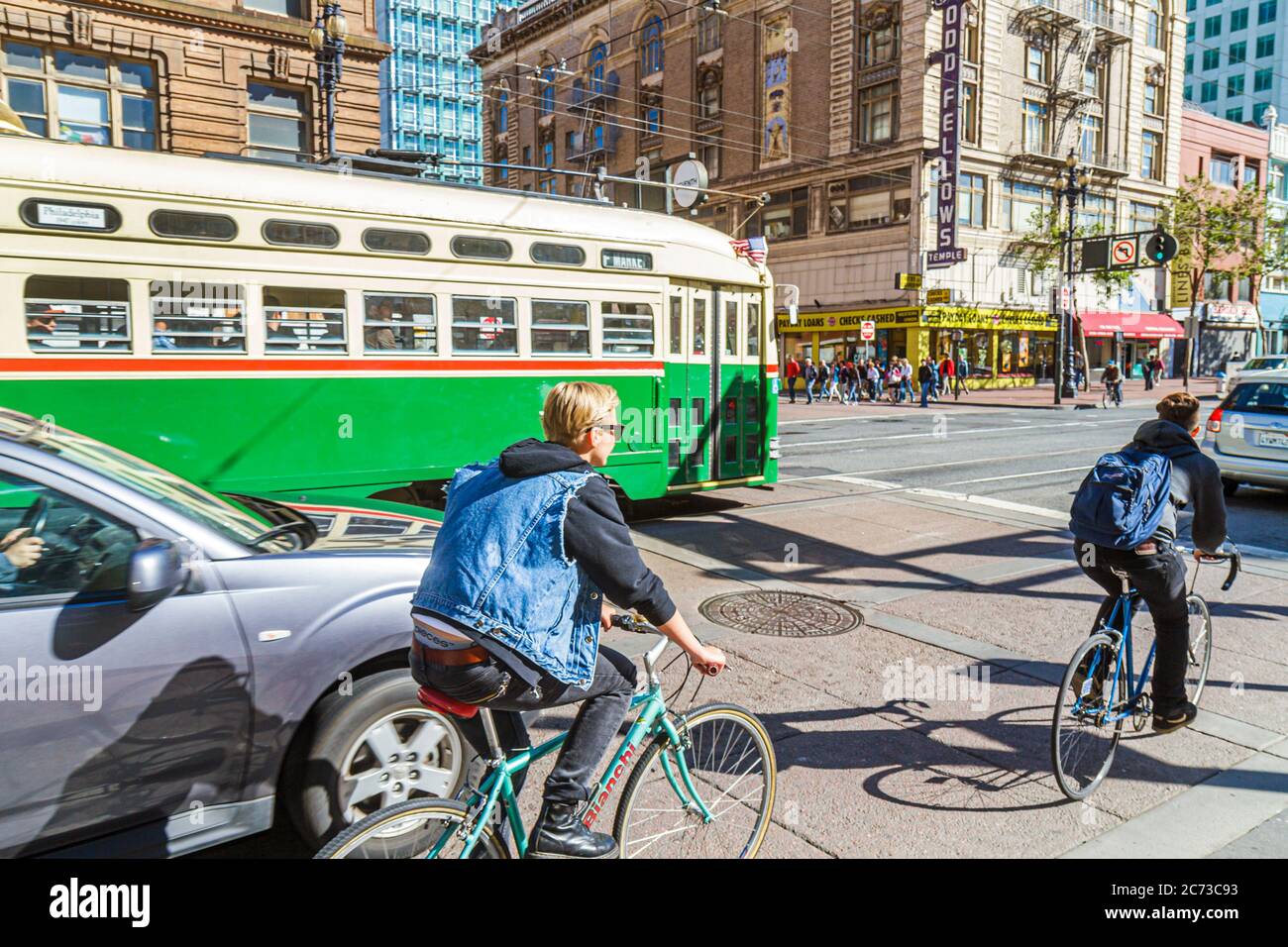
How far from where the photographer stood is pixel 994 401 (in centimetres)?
3381

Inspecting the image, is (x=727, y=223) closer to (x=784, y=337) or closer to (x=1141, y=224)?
(x=784, y=337)

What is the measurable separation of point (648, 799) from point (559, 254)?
23.8ft

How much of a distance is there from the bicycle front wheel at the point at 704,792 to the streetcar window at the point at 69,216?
6.35 meters

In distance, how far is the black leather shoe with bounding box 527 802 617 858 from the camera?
286cm

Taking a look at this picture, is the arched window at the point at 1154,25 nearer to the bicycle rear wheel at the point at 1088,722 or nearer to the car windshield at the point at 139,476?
the bicycle rear wheel at the point at 1088,722

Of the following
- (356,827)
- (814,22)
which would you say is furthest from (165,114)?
(814,22)

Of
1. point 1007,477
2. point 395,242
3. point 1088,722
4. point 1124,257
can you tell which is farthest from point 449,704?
point 1124,257

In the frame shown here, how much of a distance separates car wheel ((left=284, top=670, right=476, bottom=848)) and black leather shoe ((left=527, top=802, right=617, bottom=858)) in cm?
64

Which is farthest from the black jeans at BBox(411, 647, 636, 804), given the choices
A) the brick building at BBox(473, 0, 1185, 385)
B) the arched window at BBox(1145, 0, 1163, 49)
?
the arched window at BBox(1145, 0, 1163, 49)

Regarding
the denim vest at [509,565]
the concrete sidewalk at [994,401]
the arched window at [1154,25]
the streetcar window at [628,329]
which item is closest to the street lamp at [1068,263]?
the concrete sidewalk at [994,401]

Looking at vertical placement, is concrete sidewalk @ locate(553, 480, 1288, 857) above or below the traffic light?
below

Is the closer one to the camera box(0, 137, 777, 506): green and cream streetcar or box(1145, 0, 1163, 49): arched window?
box(0, 137, 777, 506): green and cream streetcar

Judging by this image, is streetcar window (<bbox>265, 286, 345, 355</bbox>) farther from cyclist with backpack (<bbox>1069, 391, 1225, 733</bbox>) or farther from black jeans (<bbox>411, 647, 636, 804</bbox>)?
cyclist with backpack (<bbox>1069, 391, 1225, 733</bbox>)

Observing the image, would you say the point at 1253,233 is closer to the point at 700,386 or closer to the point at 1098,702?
the point at 700,386
